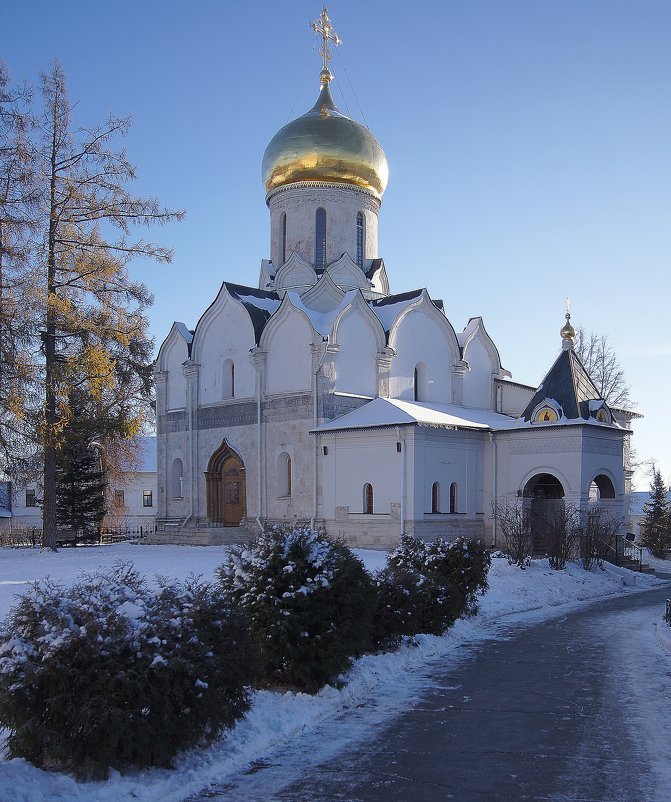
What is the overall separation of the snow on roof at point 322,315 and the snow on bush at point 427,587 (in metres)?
10.9

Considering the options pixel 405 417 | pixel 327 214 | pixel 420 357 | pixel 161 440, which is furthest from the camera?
pixel 161 440

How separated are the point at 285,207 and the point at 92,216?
8.25m

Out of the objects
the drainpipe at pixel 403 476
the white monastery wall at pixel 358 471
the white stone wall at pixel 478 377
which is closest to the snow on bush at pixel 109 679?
the drainpipe at pixel 403 476

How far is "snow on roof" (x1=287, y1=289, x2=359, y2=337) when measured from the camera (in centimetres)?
2391

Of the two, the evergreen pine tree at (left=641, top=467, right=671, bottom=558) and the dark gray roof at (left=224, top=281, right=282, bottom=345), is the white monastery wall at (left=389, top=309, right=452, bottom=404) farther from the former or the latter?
the evergreen pine tree at (left=641, top=467, right=671, bottom=558)

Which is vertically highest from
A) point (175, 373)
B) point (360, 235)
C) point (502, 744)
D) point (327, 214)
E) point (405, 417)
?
point (327, 214)

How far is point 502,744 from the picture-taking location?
21.5 feet

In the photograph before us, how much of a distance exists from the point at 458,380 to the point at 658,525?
33.9 ft

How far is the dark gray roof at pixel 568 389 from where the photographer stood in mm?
22719

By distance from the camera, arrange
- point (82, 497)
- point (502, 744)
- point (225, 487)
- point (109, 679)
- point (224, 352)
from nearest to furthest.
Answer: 1. point (109, 679)
2. point (502, 744)
3. point (225, 487)
4. point (224, 352)
5. point (82, 497)

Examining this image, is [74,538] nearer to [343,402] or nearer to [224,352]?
[224,352]

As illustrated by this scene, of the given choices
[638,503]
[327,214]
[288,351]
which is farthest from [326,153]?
[638,503]

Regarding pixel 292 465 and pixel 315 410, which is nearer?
pixel 315 410

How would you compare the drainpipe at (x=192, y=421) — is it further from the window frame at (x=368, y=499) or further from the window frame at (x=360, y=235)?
the window frame at (x=368, y=499)
